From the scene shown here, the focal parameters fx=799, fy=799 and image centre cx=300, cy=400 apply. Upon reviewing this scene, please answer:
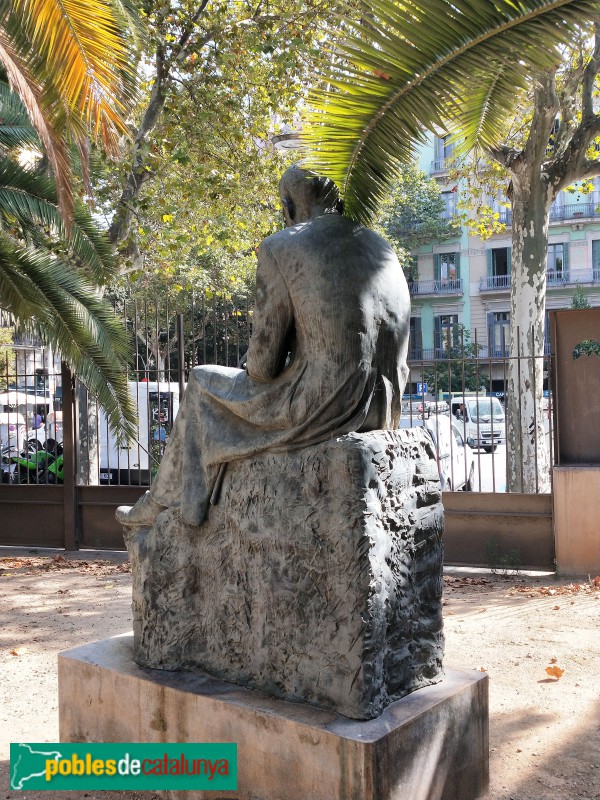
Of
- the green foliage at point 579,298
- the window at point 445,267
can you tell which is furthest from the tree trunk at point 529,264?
the window at point 445,267

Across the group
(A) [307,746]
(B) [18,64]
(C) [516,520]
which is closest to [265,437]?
(A) [307,746]

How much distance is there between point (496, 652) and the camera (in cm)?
563

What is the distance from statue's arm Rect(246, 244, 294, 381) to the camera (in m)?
3.44

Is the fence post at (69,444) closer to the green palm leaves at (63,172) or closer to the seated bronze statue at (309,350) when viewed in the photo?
the green palm leaves at (63,172)

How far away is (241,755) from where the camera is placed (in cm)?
323

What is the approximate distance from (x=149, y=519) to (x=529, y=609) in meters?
4.11

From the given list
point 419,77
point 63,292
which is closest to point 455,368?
point 63,292

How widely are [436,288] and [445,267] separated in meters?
1.21

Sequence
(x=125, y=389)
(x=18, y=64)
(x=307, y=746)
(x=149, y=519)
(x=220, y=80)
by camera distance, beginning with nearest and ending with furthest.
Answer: (x=307, y=746) < (x=149, y=519) < (x=18, y=64) < (x=125, y=389) < (x=220, y=80)

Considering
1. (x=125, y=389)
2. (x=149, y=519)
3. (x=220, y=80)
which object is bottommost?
(x=149, y=519)

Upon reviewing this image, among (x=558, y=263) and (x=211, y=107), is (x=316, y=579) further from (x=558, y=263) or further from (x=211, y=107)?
(x=558, y=263)

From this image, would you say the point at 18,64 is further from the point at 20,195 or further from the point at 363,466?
the point at 363,466

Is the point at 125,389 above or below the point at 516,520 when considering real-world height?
above

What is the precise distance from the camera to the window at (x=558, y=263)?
38.1 m
